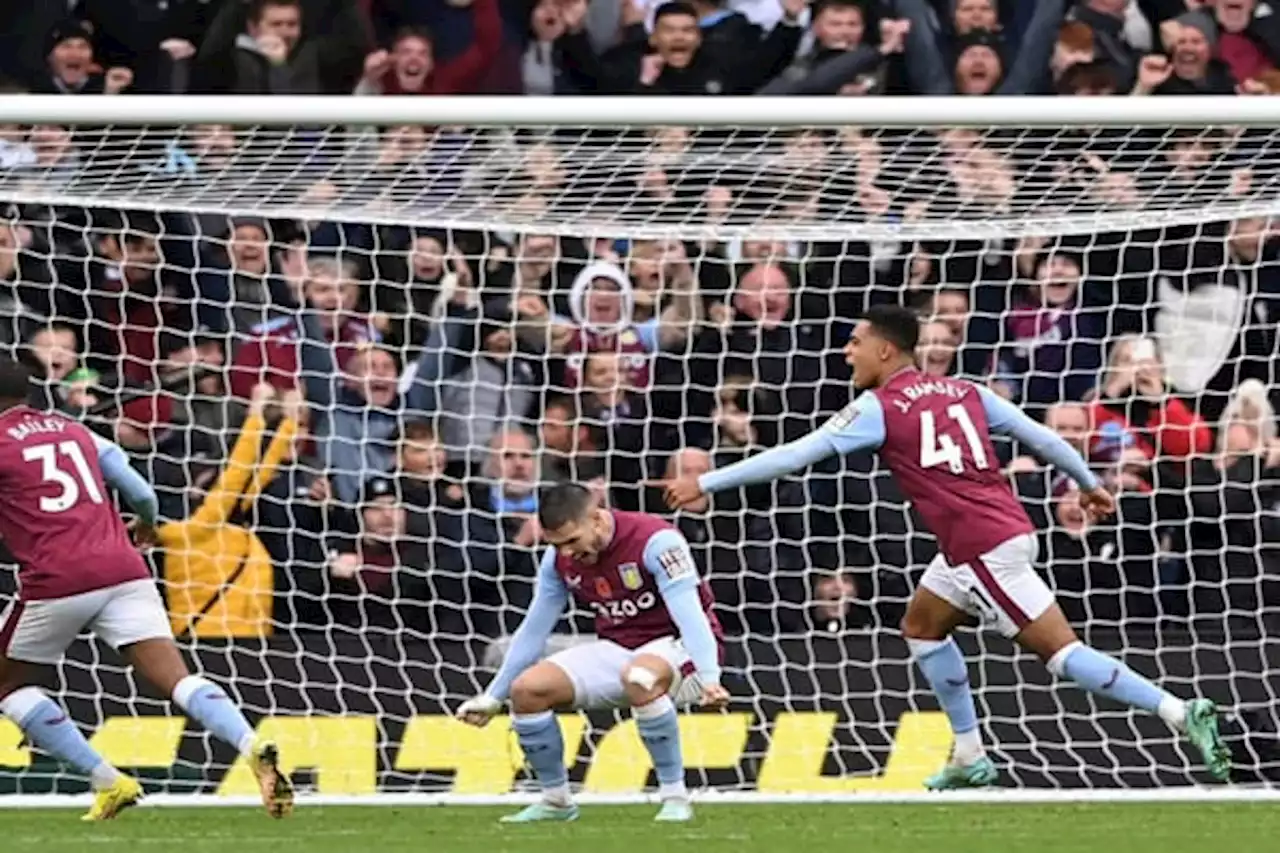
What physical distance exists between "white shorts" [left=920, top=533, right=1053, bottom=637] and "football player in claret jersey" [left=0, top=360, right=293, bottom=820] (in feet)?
9.07

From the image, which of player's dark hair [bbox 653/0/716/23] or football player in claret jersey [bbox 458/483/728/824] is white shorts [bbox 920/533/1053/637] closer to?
football player in claret jersey [bbox 458/483/728/824]

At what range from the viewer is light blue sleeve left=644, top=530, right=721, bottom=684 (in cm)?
942

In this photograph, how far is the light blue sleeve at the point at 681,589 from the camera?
9.42 meters

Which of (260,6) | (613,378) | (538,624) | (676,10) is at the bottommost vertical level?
(538,624)

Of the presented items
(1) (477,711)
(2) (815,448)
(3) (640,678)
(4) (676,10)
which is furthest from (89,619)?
(4) (676,10)

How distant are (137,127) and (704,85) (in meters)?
3.10

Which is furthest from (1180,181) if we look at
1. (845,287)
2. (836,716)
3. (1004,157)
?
(836,716)

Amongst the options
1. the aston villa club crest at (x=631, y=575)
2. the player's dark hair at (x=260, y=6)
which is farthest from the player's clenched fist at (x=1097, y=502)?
the player's dark hair at (x=260, y=6)

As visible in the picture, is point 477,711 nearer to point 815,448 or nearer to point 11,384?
point 815,448

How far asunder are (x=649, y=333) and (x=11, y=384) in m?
3.14

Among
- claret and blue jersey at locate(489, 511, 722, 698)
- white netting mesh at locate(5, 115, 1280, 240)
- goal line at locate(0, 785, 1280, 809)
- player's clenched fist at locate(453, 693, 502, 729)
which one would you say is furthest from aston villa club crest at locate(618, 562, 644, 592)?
white netting mesh at locate(5, 115, 1280, 240)

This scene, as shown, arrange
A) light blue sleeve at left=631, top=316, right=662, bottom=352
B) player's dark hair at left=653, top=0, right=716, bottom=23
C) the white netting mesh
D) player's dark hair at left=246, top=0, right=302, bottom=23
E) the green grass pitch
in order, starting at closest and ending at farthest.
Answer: the green grass pitch → the white netting mesh → light blue sleeve at left=631, top=316, right=662, bottom=352 → player's dark hair at left=653, top=0, right=716, bottom=23 → player's dark hair at left=246, top=0, right=302, bottom=23

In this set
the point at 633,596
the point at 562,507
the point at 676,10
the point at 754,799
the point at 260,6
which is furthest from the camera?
the point at 260,6

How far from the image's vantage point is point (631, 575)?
970 centimetres
